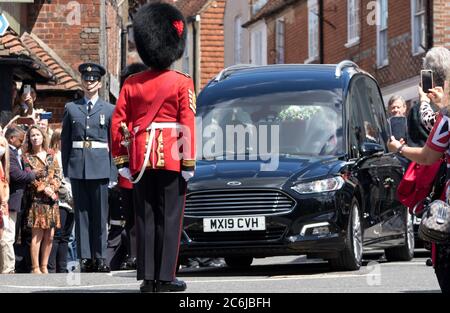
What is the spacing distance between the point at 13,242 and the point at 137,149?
5.72m

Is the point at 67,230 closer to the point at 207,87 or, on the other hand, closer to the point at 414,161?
the point at 207,87

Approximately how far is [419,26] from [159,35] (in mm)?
27030

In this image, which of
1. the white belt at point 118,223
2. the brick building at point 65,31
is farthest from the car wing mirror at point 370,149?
the brick building at point 65,31

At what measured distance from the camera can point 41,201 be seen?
17234 millimetres

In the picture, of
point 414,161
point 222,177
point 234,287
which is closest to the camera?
point 414,161

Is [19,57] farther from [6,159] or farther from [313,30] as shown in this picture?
[313,30]

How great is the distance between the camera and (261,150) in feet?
49.3

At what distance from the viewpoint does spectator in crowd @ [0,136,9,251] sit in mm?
15945

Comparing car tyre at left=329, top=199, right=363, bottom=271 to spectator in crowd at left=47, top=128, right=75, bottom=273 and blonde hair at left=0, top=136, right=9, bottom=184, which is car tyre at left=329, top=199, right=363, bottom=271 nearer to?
blonde hair at left=0, top=136, right=9, bottom=184

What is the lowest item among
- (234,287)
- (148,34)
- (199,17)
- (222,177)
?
(234,287)

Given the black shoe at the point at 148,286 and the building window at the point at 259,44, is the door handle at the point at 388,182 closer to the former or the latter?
the black shoe at the point at 148,286

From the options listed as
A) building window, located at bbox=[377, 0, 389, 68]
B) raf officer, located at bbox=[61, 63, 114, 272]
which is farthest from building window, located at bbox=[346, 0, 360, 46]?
raf officer, located at bbox=[61, 63, 114, 272]

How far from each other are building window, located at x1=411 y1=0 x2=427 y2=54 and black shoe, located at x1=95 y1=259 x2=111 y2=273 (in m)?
22.5
